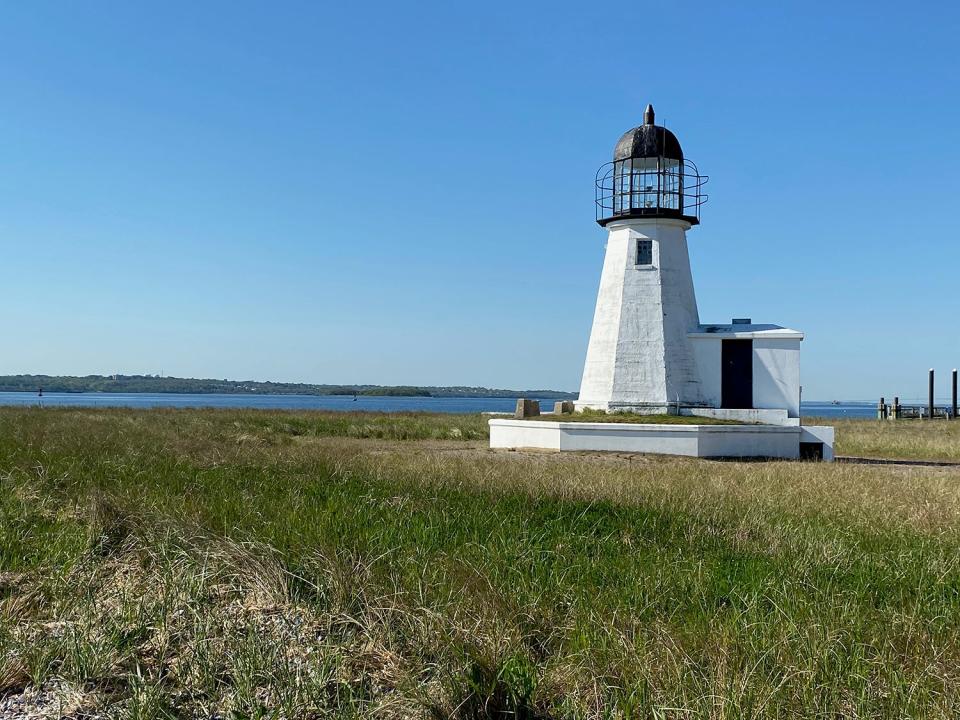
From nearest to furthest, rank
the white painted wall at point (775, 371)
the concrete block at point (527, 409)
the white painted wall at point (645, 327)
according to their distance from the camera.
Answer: the white painted wall at point (775, 371) < the white painted wall at point (645, 327) < the concrete block at point (527, 409)

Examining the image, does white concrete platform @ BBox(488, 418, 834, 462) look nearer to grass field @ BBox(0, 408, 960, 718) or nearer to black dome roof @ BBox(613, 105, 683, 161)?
black dome roof @ BBox(613, 105, 683, 161)

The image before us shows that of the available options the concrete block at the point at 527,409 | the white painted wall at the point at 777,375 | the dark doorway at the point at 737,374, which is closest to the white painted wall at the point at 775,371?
the white painted wall at the point at 777,375

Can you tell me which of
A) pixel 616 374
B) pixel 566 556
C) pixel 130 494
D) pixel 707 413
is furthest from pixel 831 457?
pixel 130 494

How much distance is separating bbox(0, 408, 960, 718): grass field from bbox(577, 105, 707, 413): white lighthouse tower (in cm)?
1343

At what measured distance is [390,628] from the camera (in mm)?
5273

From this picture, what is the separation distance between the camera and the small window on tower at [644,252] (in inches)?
945

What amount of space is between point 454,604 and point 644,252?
64.5 feet

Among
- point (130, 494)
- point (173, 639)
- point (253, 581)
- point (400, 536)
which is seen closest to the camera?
point (173, 639)

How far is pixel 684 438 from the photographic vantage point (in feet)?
70.2

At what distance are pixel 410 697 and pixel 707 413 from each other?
63.5 feet

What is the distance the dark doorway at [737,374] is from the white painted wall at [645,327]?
838mm

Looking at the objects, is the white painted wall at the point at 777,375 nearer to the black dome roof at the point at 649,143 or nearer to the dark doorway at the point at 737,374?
the dark doorway at the point at 737,374

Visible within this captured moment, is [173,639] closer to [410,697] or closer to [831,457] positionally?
[410,697]

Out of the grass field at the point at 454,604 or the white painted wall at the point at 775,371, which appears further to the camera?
the white painted wall at the point at 775,371
